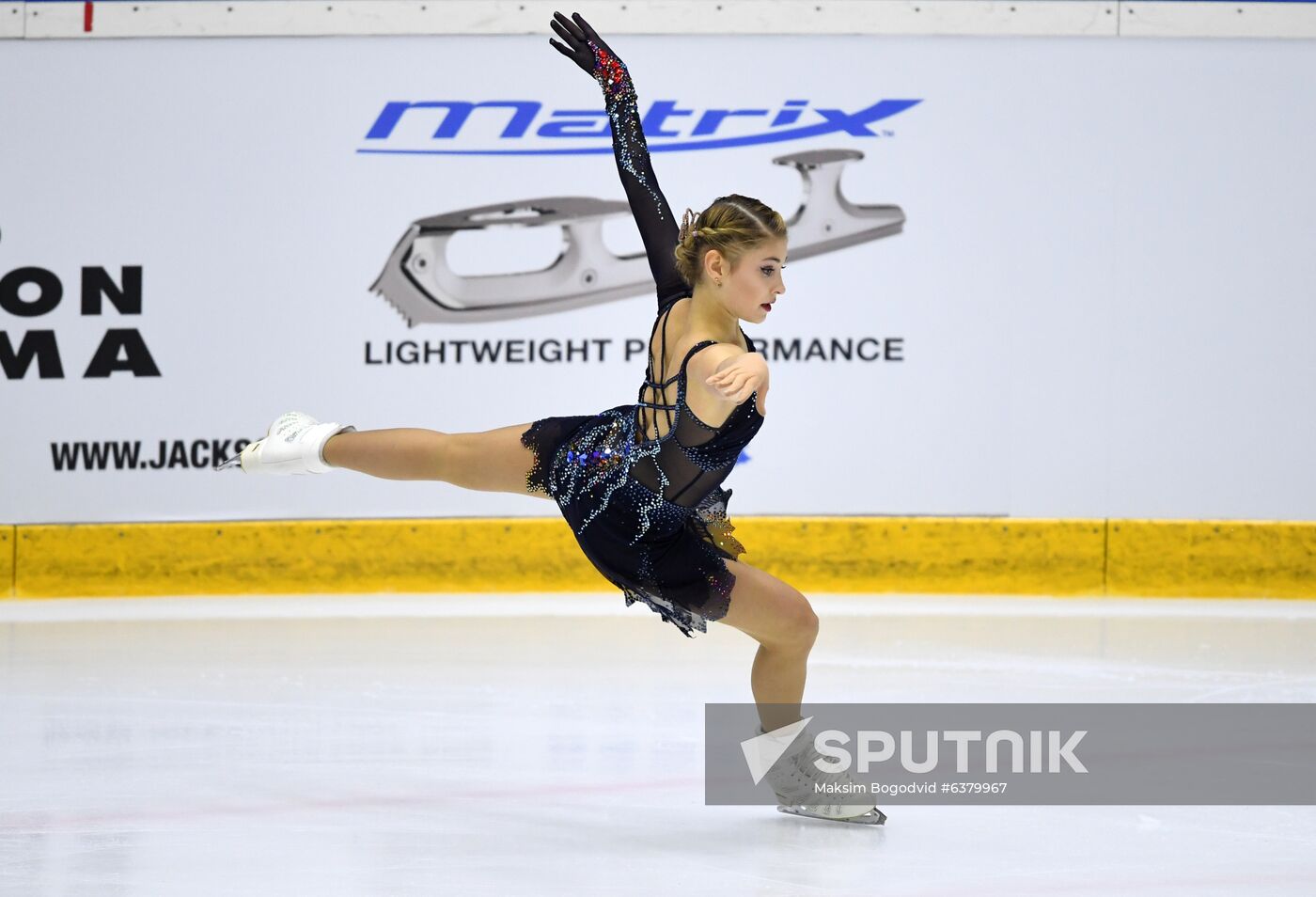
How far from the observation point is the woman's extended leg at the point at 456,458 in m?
3.25

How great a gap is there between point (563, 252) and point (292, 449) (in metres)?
3.17

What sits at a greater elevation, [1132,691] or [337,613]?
[337,613]

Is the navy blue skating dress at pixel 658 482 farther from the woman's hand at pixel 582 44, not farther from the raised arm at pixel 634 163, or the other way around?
the woman's hand at pixel 582 44

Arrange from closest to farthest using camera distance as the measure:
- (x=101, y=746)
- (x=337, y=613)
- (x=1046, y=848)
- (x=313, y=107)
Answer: (x=1046, y=848) → (x=101, y=746) → (x=337, y=613) → (x=313, y=107)

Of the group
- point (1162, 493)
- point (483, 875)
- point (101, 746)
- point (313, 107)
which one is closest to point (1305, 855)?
point (483, 875)

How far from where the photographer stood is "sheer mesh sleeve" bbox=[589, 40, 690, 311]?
325cm

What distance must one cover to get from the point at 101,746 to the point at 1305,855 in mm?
2823

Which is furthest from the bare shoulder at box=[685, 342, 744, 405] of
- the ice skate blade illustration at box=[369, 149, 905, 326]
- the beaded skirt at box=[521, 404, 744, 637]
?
the ice skate blade illustration at box=[369, 149, 905, 326]

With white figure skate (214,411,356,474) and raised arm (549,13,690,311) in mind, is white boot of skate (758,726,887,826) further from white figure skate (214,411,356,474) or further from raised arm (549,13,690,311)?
white figure skate (214,411,356,474)

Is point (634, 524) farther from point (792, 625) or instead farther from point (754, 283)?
point (754, 283)

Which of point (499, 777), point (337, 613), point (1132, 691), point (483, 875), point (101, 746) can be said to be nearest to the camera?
point (483, 875)

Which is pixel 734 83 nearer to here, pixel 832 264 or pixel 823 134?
pixel 823 134

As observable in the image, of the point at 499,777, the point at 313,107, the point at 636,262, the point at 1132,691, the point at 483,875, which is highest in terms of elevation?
the point at 313,107

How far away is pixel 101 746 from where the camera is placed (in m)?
3.72
